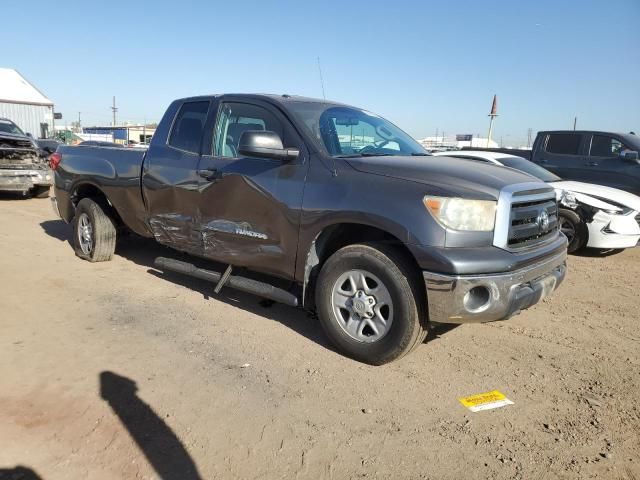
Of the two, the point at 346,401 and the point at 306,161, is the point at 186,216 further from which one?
the point at 346,401

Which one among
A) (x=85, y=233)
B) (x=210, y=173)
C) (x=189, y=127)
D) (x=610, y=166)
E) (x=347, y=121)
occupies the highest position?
(x=347, y=121)

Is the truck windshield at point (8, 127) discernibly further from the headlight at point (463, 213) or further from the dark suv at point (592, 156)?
the headlight at point (463, 213)

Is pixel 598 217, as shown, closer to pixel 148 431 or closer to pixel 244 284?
pixel 244 284

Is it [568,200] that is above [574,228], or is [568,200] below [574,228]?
above

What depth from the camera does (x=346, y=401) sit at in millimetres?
3055

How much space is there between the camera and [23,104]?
124 feet

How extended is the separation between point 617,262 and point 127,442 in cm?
682

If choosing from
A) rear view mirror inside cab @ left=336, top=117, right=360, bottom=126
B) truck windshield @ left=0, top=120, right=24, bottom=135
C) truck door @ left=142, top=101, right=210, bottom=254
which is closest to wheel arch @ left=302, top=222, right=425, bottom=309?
rear view mirror inside cab @ left=336, top=117, right=360, bottom=126

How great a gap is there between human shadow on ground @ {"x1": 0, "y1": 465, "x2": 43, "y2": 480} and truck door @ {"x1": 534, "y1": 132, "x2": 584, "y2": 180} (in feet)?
33.2

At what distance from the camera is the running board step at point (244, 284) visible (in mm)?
3902

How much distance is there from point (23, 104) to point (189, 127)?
133ft

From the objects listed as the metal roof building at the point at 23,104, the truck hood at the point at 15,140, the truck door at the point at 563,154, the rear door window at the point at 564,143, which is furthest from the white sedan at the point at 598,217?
the metal roof building at the point at 23,104

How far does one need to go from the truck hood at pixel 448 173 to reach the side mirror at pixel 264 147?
0.48 metres

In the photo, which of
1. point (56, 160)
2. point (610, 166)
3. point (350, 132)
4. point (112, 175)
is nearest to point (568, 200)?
point (610, 166)
